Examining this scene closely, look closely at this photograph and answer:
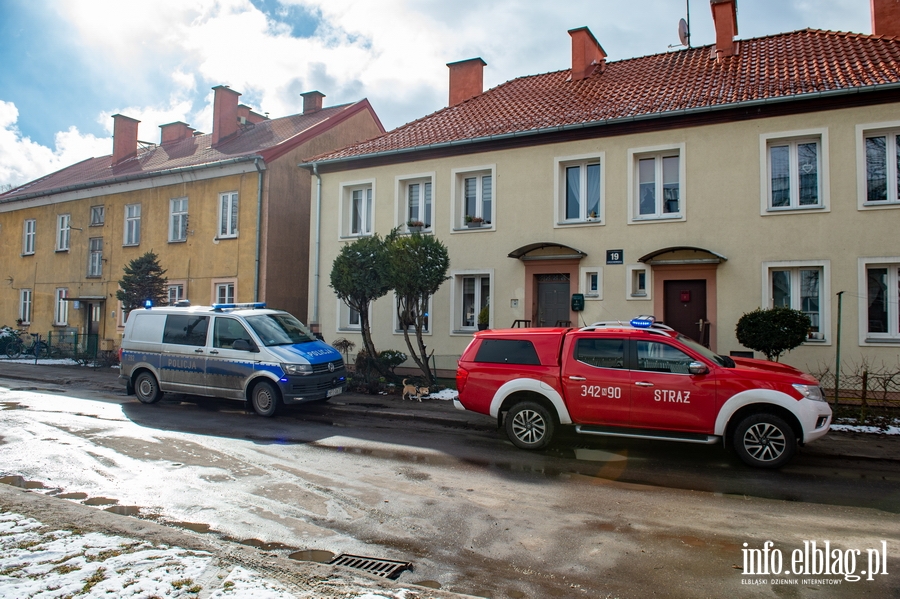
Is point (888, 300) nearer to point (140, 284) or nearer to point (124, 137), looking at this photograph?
point (140, 284)

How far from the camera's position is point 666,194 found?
45.0ft

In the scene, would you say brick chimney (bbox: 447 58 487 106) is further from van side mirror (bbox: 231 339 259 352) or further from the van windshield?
van side mirror (bbox: 231 339 259 352)

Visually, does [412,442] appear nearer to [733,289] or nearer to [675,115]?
[733,289]

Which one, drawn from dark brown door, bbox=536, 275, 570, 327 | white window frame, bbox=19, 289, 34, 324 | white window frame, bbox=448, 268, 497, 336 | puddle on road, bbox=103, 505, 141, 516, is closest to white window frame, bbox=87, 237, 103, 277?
white window frame, bbox=19, 289, 34, 324

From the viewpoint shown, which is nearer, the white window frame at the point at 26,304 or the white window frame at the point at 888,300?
the white window frame at the point at 888,300

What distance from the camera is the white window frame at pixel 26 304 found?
27031mm

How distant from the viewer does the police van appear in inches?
439

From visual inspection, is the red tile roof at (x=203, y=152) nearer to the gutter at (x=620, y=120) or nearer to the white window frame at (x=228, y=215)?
the white window frame at (x=228, y=215)

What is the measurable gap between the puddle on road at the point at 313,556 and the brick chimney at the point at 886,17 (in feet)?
57.2

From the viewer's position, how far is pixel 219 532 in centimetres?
521

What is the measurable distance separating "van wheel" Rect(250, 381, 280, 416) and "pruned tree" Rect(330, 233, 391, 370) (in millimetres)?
3622

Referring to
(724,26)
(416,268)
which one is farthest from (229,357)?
(724,26)

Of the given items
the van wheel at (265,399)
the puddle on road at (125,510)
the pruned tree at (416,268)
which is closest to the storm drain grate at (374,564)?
the puddle on road at (125,510)

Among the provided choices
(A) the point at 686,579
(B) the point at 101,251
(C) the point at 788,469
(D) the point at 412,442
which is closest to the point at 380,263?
(D) the point at 412,442
